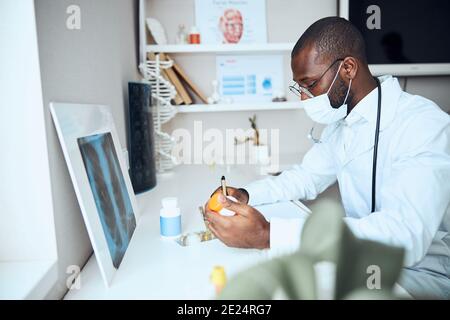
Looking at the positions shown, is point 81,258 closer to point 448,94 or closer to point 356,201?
point 356,201

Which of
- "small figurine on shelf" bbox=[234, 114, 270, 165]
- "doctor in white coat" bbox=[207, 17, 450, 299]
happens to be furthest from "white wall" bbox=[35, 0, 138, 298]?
"small figurine on shelf" bbox=[234, 114, 270, 165]

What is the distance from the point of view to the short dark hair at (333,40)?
861 mm

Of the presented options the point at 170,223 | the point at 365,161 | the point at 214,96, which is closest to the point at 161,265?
the point at 170,223

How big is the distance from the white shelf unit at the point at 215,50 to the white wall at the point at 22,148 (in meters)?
1.06

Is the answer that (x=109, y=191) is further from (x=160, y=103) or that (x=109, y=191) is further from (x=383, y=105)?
(x=160, y=103)

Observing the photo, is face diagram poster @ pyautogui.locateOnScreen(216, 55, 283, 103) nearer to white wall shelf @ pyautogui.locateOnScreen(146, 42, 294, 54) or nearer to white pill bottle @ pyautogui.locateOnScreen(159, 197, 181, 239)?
white wall shelf @ pyautogui.locateOnScreen(146, 42, 294, 54)

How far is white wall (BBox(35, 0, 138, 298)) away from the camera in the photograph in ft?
1.86

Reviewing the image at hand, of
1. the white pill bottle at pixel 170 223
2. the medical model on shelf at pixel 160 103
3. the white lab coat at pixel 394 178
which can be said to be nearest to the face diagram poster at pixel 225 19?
the medical model on shelf at pixel 160 103

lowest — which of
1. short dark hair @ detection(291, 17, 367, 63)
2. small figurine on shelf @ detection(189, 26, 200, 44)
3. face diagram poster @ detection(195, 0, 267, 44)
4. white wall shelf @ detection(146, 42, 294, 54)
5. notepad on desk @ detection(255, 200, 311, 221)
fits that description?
notepad on desk @ detection(255, 200, 311, 221)

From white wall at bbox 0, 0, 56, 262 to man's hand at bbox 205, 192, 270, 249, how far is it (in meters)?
0.32

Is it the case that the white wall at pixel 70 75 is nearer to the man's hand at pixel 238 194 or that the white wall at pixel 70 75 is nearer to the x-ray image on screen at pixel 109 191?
the x-ray image on screen at pixel 109 191

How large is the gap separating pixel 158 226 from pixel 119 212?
0.14m

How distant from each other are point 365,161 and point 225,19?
1120 mm

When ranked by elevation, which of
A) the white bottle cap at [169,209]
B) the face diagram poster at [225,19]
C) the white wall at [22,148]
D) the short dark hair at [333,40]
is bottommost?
the white bottle cap at [169,209]
